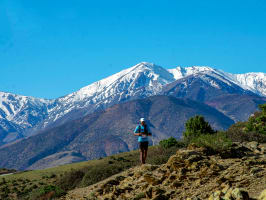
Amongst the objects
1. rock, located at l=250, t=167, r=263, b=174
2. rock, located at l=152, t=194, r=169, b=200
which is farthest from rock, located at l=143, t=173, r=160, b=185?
rock, located at l=250, t=167, r=263, b=174

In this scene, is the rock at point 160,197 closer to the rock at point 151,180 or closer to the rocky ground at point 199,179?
the rocky ground at point 199,179

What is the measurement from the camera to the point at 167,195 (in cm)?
1358

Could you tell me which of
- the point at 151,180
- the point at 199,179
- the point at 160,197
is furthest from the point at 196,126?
the point at 160,197

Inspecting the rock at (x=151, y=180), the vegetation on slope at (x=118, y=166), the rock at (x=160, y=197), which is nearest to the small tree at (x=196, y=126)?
the vegetation on slope at (x=118, y=166)

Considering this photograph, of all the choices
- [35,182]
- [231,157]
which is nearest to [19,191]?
[35,182]

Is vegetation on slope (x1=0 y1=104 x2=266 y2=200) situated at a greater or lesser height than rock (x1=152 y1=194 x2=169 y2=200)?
greater

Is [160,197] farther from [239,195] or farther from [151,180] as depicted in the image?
[239,195]

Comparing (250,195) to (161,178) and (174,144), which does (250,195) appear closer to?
(161,178)

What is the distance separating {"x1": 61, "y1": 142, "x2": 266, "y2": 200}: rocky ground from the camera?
12.2 metres

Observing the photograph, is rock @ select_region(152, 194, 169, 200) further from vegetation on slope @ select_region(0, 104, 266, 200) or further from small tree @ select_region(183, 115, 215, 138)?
small tree @ select_region(183, 115, 215, 138)

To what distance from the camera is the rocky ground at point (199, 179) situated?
40.2 feet

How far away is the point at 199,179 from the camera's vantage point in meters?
14.1

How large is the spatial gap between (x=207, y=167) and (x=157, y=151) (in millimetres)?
9492

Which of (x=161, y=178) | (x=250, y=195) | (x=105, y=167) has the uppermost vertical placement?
(x=105, y=167)
